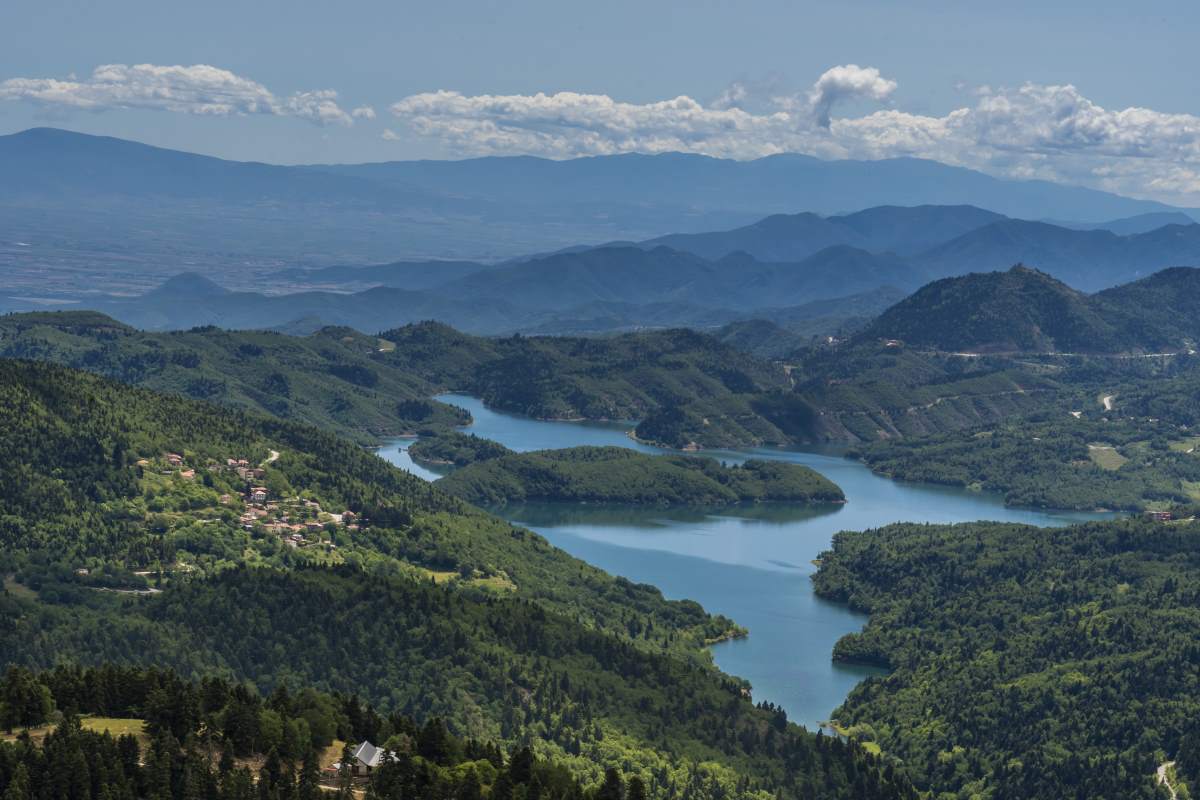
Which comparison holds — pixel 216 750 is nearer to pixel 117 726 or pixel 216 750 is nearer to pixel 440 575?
pixel 117 726

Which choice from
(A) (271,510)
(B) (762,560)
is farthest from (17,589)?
(B) (762,560)

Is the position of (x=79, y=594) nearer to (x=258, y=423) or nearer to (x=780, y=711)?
(x=780, y=711)

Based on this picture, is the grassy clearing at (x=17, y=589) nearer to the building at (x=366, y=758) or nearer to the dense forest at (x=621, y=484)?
the building at (x=366, y=758)

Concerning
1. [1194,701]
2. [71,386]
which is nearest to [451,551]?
[71,386]

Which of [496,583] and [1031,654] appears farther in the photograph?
[496,583]

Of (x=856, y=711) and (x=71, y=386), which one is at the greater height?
(x=71, y=386)

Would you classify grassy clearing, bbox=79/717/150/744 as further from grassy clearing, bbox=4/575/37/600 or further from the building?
grassy clearing, bbox=4/575/37/600
